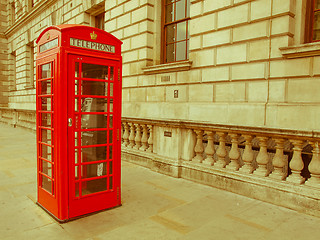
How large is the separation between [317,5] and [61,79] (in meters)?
4.85

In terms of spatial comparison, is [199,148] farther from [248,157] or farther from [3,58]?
[3,58]

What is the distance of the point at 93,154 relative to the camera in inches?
149

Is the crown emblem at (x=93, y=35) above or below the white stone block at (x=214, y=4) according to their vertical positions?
below

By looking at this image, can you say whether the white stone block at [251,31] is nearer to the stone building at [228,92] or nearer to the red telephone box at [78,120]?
the stone building at [228,92]

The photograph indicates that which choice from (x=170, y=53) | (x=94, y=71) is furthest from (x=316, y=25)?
(x=94, y=71)

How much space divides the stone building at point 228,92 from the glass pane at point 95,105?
7.19ft

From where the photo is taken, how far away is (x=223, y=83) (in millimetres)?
5641

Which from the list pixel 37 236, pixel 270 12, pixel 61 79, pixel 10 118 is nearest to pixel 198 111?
pixel 270 12

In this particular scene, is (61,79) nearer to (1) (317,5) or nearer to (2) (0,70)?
(1) (317,5)

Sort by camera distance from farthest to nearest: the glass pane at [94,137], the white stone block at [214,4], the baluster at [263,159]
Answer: the white stone block at [214,4], the baluster at [263,159], the glass pane at [94,137]

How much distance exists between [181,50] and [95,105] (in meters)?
4.18

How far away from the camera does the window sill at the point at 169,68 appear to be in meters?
6.32

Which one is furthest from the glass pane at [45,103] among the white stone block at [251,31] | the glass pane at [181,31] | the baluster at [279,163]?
the glass pane at [181,31]

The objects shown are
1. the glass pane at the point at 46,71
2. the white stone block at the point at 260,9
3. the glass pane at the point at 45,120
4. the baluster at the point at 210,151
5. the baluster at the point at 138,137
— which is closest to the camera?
the glass pane at the point at 46,71
